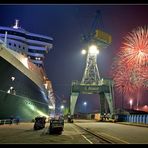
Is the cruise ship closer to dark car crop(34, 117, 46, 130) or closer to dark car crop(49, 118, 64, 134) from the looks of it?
dark car crop(34, 117, 46, 130)

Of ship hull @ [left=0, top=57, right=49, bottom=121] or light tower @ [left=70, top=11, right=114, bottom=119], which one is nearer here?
ship hull @ [left=0, top=57, right=49, bottom=121]

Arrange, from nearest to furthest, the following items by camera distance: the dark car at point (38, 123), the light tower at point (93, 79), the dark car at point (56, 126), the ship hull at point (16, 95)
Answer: the dark car at point (56, 126) < the dark car at point (38, 123) < the ship hull at point (16, 95) < the light tower at point (93, 79)

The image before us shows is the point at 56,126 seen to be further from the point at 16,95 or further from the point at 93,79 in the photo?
the point at 93,79

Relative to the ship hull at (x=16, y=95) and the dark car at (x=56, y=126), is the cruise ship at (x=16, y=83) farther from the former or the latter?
the dark car at (x=56, y=126)

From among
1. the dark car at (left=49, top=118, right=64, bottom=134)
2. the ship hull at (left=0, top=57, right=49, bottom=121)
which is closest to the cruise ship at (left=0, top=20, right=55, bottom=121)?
the ship hull at (left=0, top=57, right=49, bottom=121)

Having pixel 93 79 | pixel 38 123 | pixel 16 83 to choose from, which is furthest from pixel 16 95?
pixel 93 79

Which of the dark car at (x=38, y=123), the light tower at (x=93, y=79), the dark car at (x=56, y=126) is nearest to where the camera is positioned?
the dark car at (x=56, y=126)

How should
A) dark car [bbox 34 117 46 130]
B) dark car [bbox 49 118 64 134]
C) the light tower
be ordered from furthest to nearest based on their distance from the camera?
1. the light tower
2. dark car [bbox 34 117 46 130]
3. dark car [bbox 49 118 64 134]

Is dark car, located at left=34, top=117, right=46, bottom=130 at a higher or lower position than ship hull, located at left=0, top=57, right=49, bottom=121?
lower

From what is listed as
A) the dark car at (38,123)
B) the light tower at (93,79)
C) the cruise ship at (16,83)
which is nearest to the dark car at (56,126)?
the dark car at (38,123)
